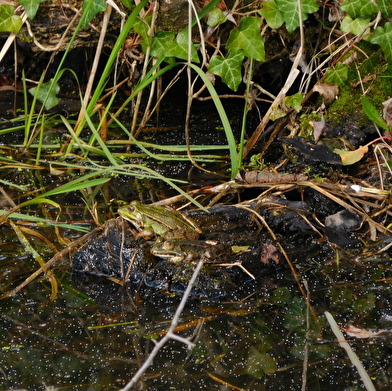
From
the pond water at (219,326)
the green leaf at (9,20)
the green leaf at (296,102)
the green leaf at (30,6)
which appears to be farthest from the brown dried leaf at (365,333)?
the green leaf at (9,20)

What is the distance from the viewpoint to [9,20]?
3633 millimetres

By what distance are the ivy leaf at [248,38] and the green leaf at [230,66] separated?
0.04 metres

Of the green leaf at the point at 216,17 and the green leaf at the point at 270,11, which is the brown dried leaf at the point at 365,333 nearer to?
the green leaf at the point at 270,11

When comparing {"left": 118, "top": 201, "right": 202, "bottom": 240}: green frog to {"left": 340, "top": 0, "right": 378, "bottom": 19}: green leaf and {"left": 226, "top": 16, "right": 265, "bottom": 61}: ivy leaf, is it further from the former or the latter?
{"left": 340, "top": 0, "right": 378, "bottom": 19}: green leaf

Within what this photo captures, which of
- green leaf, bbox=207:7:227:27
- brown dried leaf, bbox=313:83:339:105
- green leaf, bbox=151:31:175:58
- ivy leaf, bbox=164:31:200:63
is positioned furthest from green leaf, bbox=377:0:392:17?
green leaf, bbox=151:31:175:58

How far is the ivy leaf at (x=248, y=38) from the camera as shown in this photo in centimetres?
341

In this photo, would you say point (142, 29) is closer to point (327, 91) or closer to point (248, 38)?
point (248, 38)

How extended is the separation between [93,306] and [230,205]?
3.07 ft

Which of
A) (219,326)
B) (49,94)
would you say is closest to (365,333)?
(219,326)

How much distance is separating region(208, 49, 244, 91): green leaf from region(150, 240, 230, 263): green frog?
1.23 m

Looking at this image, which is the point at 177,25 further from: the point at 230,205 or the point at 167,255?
the point at 167,255

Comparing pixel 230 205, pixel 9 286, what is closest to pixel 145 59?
pixel 230 205

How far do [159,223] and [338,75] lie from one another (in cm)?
157

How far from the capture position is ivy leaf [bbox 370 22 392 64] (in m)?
3.27
